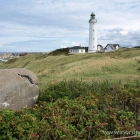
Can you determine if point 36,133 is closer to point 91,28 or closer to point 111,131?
point 111,131

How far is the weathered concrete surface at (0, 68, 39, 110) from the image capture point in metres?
8.95

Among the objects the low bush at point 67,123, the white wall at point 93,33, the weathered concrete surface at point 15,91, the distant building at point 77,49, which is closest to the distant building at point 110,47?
the distant building at point 77,49

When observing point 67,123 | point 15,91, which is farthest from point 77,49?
point 67,123

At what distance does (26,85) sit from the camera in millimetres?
10023

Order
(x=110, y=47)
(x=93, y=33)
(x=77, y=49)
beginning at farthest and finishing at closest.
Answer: (x=110, y=47), (x=77, y=49), (x=93, y=33)

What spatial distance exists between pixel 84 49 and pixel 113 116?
70.4 metres

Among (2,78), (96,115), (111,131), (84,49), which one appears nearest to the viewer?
(111,131)

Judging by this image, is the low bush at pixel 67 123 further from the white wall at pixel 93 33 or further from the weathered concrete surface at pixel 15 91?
the white wall at pixel 93 33

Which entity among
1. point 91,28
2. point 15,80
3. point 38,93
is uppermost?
point 91,28

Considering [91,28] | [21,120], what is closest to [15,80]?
→ [21,120]

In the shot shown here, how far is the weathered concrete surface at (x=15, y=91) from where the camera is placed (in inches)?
352

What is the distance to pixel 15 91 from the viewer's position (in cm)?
934

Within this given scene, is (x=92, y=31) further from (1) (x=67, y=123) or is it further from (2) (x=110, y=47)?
(1) (x=67, y=123)

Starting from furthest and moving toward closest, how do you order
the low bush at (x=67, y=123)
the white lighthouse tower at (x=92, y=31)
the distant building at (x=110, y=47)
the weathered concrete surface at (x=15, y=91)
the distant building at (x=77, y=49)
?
the distant building at (x=110, y=47), the distant building at (x=77, y=49), the white lighthouse tower at (x=92, y=31), the weathered concrete surface at (x=15, y=91), the low bush at (x=67, y=123)
